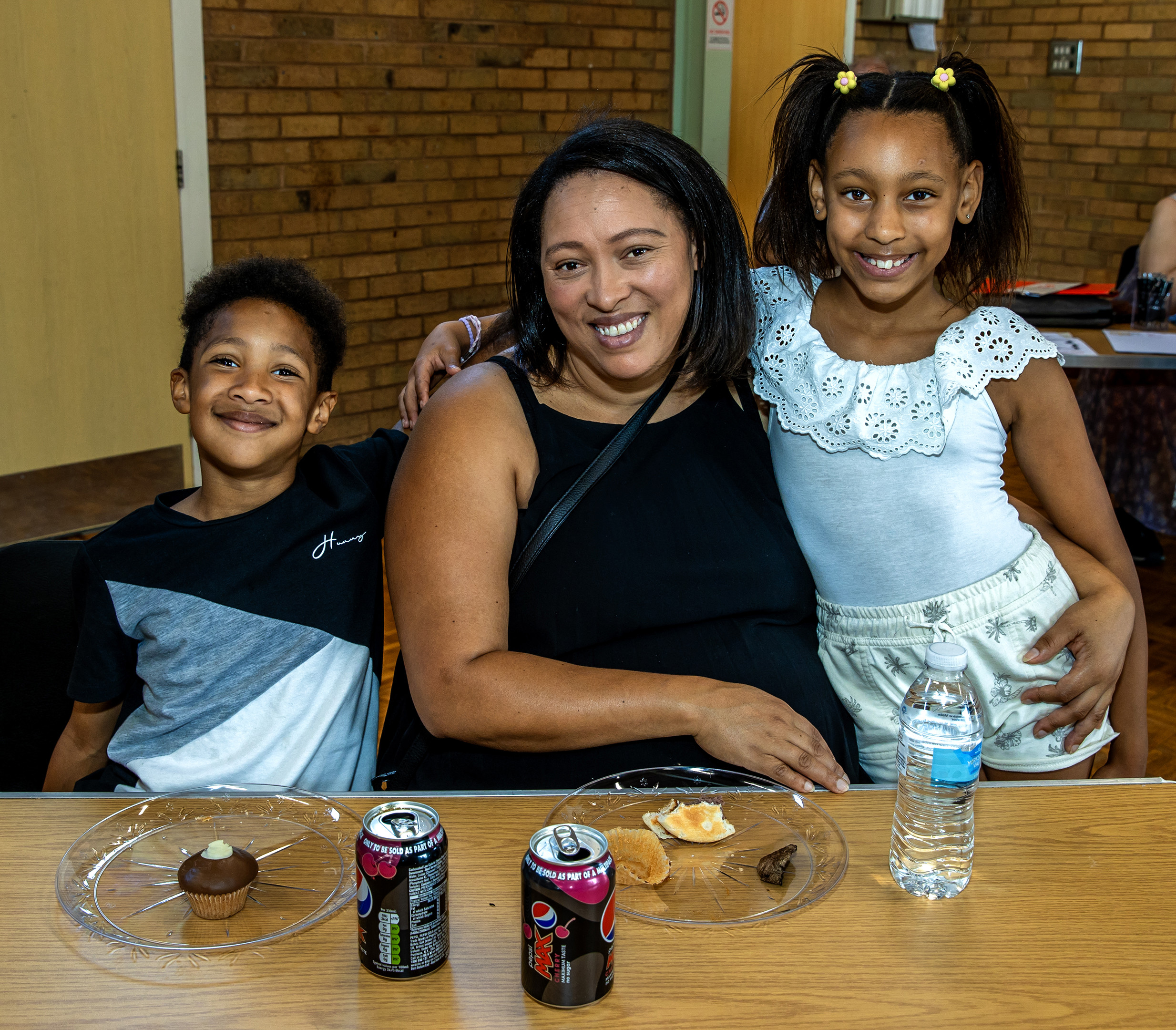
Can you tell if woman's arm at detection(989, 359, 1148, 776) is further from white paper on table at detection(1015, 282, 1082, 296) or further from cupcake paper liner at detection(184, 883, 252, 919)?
white paper on table at detection(1015, 282, 1082, 296)

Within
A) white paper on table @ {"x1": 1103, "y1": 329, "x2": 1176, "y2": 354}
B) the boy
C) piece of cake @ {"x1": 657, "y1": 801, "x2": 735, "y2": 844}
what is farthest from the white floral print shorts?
white paper on table @ {"x1": 1103, "y1": 329, "x2": 1176, "y2": 354}

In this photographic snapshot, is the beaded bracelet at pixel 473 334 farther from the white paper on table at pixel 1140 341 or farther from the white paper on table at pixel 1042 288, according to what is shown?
the white paper on table at pixel 1042 288

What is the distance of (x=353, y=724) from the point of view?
1.60 m

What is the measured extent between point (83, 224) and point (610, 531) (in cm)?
339

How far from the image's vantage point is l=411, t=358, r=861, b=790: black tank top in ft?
5.20

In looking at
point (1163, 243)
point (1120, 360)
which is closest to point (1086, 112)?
point (1163, 243)

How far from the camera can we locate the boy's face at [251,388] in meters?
1.51

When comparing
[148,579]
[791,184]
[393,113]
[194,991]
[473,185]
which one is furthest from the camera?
[473,185]

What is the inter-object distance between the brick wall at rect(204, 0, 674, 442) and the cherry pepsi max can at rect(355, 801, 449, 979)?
13.2 feet

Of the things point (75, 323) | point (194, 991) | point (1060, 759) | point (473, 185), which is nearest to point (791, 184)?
point (1060, 759)

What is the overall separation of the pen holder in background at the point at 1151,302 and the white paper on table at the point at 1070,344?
0.36m

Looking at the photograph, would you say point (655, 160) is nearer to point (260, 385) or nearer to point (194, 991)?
point (260, 385)

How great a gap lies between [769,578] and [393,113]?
398 cm

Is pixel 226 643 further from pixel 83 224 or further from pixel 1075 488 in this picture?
pixel 83 224
